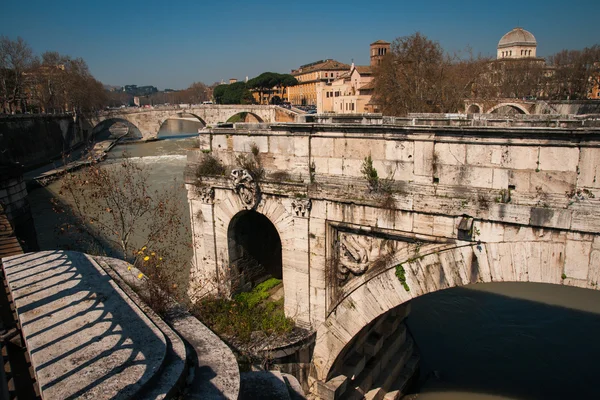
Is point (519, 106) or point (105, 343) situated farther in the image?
point (519, 106)

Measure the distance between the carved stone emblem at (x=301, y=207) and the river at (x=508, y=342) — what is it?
5.56 metres

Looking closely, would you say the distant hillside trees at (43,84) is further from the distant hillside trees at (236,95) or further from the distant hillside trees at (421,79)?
the distant hillside trees at (421,79)

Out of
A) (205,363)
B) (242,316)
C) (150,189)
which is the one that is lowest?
(150,189)

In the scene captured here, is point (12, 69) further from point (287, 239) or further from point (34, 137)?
point (287, 239)

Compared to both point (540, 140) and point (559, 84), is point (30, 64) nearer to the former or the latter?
point (540, 140)

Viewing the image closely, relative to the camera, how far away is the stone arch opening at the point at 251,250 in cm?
880

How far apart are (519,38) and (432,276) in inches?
3089

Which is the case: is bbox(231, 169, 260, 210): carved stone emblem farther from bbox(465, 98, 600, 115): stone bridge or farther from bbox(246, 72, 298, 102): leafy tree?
bbox(246, 72, 298, 102): leafy tree

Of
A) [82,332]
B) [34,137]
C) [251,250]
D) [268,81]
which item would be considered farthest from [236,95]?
[82,332]

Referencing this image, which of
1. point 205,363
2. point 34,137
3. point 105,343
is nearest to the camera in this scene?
point 105,343

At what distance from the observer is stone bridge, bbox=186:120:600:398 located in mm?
5281

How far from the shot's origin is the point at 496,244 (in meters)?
5.59

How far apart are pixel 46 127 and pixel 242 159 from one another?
120 feet

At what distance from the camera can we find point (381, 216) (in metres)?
6.47
